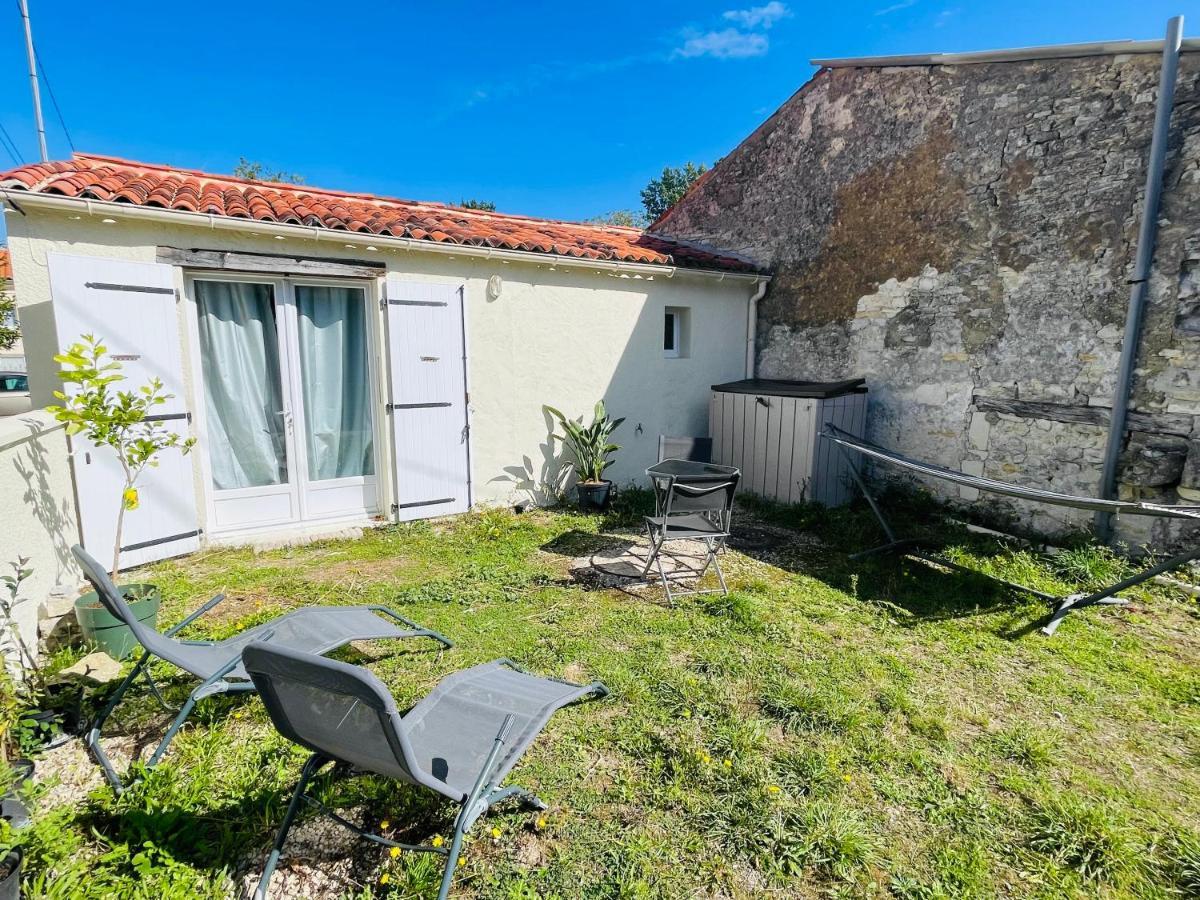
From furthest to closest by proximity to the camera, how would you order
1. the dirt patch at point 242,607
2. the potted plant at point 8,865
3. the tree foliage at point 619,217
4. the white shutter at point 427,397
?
1. the tree foliage at point 619,217
2. the white shutter at point 427,397
3. the dirt patch at point 242,607
4. the potted plant at point 8,865

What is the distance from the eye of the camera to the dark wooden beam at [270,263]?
483cm

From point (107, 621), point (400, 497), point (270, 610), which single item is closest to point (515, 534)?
point (400, 497)

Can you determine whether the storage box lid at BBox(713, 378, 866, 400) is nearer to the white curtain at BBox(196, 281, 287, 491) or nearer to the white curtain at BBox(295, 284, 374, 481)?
the white curtain at BBox(295, 284, 374, 481)

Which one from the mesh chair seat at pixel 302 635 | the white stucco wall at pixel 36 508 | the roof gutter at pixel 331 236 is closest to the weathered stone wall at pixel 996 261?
the roof gutter at pixel 331 236

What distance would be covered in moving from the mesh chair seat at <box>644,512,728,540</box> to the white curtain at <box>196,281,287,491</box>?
3.68m

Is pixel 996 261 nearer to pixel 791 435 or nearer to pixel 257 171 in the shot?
pixel 791 435

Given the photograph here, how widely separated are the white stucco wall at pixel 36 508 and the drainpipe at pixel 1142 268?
789 cm

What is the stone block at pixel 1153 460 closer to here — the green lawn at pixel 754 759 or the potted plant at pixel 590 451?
the green lawn at pixel 754 759

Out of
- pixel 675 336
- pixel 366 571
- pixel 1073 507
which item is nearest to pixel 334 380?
pixel 366 571

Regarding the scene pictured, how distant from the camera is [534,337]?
667 cm

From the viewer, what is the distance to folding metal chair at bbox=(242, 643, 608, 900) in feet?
5.66

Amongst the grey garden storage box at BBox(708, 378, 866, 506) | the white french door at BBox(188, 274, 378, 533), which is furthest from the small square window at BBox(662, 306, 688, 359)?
the white french door at BBox(188, 274, 378, 533)

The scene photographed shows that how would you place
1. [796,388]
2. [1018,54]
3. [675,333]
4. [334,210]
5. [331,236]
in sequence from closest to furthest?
1. [331,236]
2. [1018,54]
3. [334,210]
4. [796,388]
5. [675,333]

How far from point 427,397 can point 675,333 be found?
3602 mm
